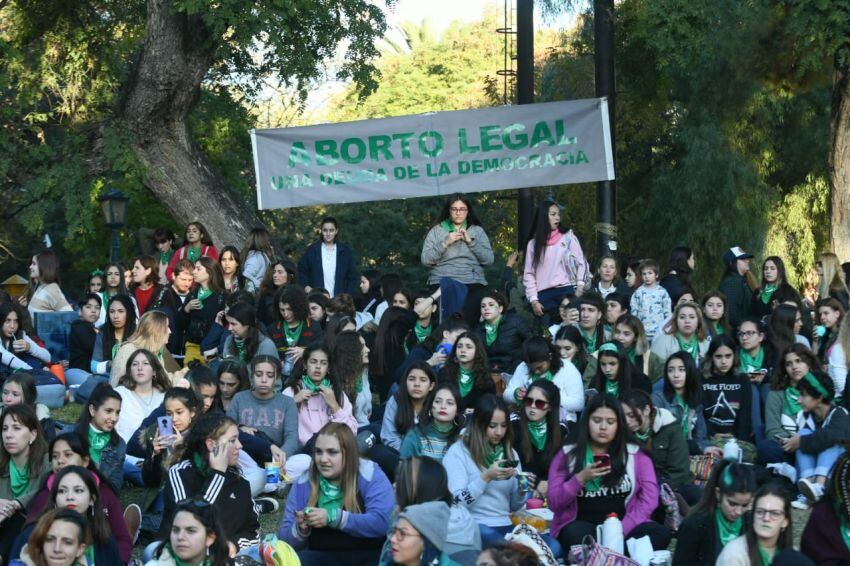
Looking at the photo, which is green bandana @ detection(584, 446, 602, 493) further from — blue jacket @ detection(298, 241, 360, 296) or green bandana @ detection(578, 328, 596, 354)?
blue jacket @ detection(298, 241, 360, 296)

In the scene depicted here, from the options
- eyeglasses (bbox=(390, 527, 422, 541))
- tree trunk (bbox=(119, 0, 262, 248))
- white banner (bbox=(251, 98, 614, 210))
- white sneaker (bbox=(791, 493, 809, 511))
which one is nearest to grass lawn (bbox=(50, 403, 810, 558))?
white sneaker (bbox=(791, 493, 809, 511))

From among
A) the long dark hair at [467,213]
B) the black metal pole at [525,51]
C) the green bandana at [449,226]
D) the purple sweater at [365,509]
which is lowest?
the purple sweater at [365,509]

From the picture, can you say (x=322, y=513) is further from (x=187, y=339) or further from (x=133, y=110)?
(x=133, y=110)

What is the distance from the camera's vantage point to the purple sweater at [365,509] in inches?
273

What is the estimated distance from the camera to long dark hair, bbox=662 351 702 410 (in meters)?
9.55

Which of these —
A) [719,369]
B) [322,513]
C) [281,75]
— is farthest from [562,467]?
[281,75]

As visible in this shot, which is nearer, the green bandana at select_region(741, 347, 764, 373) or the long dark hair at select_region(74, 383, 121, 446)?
the long dark hair at select_region(74, 383, 121, 446)

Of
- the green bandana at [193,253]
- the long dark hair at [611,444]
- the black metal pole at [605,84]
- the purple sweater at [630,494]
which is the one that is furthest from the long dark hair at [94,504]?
the black metal pole at [605,84]

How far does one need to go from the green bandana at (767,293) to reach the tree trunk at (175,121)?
19.8 feet

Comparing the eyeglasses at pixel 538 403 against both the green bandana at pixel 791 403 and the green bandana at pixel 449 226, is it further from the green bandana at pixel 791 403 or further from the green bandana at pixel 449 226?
the green bandana at pixel 449 226

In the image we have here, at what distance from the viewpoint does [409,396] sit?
31.1 feet

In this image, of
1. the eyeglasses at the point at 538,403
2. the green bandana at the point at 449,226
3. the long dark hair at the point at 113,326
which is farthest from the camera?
the green bandana at the point at 449,226

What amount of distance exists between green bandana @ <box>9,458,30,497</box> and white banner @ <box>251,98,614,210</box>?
7043 mm

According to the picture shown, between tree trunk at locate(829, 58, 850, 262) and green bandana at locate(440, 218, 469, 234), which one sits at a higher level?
tree trunk at locate(829, 58, 850, 262)
